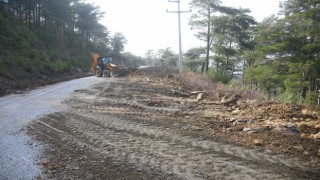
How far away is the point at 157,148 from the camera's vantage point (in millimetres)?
4363

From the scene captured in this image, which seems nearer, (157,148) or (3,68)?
(157,148)

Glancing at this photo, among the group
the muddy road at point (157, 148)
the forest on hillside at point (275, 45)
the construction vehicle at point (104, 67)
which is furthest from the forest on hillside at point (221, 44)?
the muddy road at point (157, 148)

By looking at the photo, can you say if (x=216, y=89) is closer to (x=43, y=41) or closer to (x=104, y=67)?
(x=104, y=67)

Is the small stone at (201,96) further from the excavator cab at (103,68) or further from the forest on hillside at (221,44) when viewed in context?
the excavator cab at (103,68)

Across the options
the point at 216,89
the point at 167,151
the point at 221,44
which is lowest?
the point at 167,151

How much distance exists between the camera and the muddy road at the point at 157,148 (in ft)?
11.4

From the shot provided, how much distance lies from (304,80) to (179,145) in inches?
742

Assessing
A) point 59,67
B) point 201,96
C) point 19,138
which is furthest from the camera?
point 59,67

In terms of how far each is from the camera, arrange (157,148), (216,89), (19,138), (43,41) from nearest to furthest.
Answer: (157,148), (19,138), (216,89), (43,41)

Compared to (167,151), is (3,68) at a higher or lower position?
higher

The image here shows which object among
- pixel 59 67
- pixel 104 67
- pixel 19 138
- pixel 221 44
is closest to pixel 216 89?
pixel 19 138

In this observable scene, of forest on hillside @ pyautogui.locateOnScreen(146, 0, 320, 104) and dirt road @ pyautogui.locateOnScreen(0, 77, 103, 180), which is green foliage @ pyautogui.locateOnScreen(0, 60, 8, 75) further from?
forest on hillside @ pyautogui.locateOnScreen(146, 0, 320, 104)

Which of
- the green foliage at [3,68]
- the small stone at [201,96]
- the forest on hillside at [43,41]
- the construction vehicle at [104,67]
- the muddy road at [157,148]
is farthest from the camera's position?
the construction vehicle at [104,67]

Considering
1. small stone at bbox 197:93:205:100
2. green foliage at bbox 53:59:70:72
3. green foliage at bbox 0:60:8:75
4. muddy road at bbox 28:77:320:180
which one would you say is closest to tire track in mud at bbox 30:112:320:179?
muddy road at bbox 28:77:320:180
